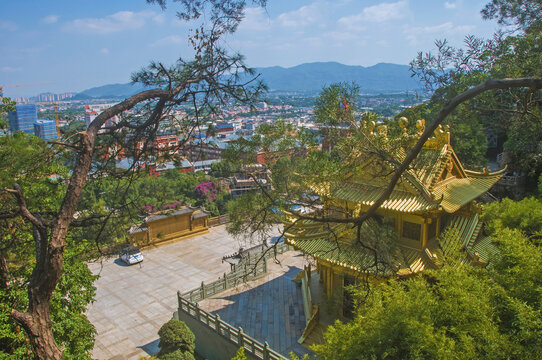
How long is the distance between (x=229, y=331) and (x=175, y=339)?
1.46m

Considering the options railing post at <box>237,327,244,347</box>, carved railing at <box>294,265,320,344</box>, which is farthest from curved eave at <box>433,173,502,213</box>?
railing post at <box>237,327,244,347</box>

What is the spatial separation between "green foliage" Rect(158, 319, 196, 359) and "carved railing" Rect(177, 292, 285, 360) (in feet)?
2.49

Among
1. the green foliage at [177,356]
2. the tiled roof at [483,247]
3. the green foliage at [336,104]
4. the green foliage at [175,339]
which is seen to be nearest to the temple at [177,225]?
the green foliage at [175,339]

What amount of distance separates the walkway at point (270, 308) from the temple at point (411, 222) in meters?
1.53

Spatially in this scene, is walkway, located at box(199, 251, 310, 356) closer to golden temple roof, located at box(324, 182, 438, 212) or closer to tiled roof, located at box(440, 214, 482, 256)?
golden temple roof, located at box(324, 182, 438, 212)

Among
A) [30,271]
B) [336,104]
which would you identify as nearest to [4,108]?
[30,271]

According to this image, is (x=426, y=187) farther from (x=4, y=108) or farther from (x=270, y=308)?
(x=4, y=108)

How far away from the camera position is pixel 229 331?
10727mm

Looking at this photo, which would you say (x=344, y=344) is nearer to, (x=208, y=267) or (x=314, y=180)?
(x=314, y=180)

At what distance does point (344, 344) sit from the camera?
5.99 m

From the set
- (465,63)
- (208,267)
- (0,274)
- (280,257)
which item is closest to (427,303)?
→ (465,63)

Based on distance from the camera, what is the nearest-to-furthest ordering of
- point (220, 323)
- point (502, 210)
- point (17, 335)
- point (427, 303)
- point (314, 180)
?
point (427, 303) → point (314, 180) → point (17, 335) → point (220, 323) → point (502, 210)

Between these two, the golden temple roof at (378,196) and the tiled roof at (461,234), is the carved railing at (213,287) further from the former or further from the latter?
the tiled roof at (461,234)

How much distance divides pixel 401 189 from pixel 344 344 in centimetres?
466
